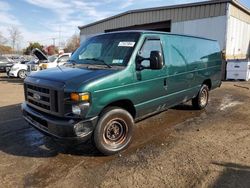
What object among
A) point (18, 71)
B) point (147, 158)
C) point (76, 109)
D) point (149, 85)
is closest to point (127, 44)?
point (149, 85)

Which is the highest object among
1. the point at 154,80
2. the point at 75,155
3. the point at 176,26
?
the point at 176,26

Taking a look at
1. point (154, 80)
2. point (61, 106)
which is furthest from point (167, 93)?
point (61, 106)

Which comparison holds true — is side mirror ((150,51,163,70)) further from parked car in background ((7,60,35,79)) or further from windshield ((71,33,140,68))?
parked car in background ((7,60,35,79))

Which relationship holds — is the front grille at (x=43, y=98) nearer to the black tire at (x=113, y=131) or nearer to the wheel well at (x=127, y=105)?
the black tire at (x=113, y=131)

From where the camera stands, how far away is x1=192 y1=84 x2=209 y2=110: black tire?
7483 millimetres

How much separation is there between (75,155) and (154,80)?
208cm

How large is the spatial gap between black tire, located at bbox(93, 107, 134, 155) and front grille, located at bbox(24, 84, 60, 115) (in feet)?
2.54

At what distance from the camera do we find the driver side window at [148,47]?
196 inches

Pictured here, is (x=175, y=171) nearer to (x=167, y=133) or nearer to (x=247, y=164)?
(x=247, y=164)

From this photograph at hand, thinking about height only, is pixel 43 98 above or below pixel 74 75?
below

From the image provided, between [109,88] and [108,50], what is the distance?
43.8 inches

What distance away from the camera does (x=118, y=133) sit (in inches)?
188

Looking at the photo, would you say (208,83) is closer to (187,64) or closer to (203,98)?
(203,98)

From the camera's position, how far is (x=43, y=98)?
4383 mm
